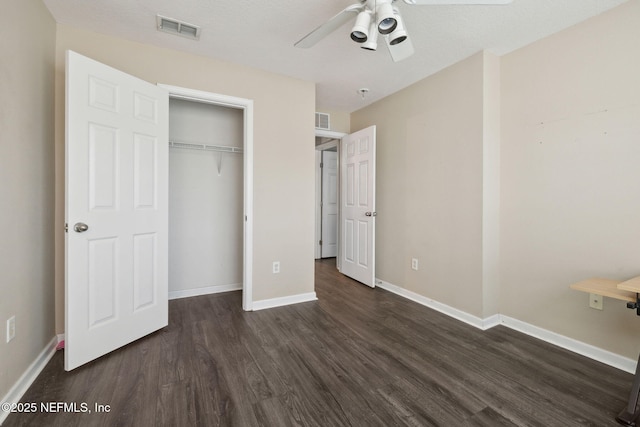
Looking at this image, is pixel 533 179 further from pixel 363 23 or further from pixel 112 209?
pixel 112 209

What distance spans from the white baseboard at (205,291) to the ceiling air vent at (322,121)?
2387 millimetres

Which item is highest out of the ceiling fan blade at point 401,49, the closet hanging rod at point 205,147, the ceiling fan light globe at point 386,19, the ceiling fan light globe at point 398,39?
the ceiling fan blade at point 401,49

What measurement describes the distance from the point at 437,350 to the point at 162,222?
239 centimetres

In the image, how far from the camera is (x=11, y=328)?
1546 mm

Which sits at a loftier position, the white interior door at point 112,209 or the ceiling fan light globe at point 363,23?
the ceiling fan light globe at point 363,23

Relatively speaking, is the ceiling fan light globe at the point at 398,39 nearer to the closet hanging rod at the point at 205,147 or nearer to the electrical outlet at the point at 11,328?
the closet hanging rod at the point at 205,147

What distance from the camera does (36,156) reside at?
1.83 m

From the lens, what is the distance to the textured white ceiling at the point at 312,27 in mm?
1929

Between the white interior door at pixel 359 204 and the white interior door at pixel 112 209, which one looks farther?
the white interior door at pixel 359 204

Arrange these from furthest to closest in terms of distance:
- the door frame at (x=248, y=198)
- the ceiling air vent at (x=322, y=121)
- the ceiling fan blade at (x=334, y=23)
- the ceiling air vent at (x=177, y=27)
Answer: the ceiling air vent at (x=322, y=121)
the door frame at (x=248, y=198)
the ceiling air vent at (x=177, y=27)
the ceiling fan blade at (x=334, y=23)

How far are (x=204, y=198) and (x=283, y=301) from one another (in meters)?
1.50

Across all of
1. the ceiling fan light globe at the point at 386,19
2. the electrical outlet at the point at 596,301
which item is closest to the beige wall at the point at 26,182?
the ceiling fan light globe at the point at 386,19

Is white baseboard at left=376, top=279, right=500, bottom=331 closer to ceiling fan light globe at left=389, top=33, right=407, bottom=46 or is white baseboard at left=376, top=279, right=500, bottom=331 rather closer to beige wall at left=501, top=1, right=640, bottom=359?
beige wall at left=501, top=1, right=640, bottom=359

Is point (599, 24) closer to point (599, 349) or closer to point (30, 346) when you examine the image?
point (599, 349)
